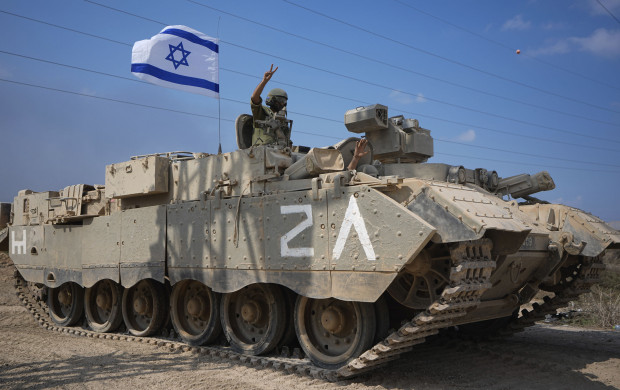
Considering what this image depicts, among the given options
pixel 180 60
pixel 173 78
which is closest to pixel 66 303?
pixel 173 78

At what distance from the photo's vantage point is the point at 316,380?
750 centimetres

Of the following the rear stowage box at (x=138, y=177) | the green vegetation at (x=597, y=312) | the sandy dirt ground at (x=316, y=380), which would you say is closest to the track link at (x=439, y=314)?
the sandy dirt ground at (x=316, y=380)

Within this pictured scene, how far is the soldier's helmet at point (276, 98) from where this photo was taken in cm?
1036

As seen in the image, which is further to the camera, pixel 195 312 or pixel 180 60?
pixel 180 60

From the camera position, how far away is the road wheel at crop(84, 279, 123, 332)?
11688mm

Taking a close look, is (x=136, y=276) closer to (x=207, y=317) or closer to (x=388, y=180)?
(x=207, y=317)

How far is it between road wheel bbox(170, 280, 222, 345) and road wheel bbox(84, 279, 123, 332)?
1889 millimetres

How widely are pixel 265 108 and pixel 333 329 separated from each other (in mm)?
4377

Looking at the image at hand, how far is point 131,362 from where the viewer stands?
8.82 metres

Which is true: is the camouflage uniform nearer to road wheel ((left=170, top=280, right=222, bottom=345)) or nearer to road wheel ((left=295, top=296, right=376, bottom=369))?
road wheel ((left=170, top=280, right=222, bottom=345))

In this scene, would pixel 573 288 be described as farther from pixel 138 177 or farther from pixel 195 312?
pixel 138 177

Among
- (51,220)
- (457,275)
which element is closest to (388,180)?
(457,275)

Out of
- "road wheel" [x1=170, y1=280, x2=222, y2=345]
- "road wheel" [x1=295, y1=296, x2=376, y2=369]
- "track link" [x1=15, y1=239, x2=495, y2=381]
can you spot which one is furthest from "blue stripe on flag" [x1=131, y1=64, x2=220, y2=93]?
"track link" [x1=15, y1=239, x2=495, y2=381]

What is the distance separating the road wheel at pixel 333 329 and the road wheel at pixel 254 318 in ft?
1.67
